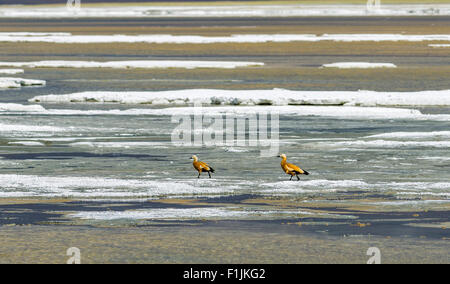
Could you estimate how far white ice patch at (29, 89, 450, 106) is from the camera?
28016mm

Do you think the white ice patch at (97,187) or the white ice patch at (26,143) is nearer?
the white ice patch at (97,187)

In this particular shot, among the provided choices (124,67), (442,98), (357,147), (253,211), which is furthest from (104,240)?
(124,67)

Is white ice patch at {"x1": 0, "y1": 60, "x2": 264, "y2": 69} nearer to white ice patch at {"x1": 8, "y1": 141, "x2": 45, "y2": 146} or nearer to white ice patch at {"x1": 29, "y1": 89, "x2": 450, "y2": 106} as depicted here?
white ice patch at {"x1": 29, "y1": 89, "x2": 450, "y2": 106}

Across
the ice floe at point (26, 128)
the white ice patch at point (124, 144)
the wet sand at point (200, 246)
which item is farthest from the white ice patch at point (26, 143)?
the wet sand at point (200, 246)

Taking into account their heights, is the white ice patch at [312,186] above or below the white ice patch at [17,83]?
below

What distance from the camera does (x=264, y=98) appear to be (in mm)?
28375

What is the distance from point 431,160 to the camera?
1744 cm

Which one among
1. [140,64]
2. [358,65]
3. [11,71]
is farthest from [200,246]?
[140,64]

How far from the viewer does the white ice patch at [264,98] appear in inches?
1103

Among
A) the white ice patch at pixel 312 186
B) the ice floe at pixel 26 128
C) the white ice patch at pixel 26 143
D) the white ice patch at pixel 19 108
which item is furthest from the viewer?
the white ice patch at pixel 19 108

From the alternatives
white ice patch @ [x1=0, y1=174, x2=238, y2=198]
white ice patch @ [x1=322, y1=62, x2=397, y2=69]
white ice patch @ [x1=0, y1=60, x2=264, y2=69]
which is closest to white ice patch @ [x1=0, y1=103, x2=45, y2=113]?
white ice patch @ [x1=0, y1=174, x2=238, y2=198]

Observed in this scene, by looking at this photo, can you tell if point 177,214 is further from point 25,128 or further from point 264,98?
point 264,98

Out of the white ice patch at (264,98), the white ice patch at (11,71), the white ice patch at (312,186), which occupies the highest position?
the white ice patch at (11,71)

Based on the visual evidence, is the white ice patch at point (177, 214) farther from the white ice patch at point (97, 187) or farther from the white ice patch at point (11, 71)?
the white ice patch at point (11, 71)
